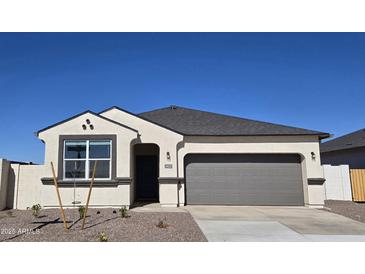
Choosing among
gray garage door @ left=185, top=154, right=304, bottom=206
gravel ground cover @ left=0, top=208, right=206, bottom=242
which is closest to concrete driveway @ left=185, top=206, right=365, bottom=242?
gravel ground cover @ left=0, top=208, right=206, bottom=242

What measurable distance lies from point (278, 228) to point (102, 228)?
5.10 meters

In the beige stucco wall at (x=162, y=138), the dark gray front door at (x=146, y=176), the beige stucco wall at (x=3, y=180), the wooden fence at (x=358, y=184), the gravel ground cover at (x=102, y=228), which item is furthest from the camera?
the dark gray front door at (x=146, y=176)

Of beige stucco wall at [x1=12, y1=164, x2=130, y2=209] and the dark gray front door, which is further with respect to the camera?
the dark gray front door

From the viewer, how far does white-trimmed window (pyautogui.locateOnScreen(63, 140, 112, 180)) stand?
10750 mm

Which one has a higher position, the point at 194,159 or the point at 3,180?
the point at 194,159

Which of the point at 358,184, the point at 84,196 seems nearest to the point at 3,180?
the point at 84,196

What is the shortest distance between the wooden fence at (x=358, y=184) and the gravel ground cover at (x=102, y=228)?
10.2m

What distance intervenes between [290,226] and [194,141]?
244 inches

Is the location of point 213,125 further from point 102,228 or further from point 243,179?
point 102,228

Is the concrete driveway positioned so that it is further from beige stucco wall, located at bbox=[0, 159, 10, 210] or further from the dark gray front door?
beige stucco wall, located at bbox=[0, 159, 10, 210]

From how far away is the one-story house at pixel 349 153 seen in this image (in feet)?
59.6

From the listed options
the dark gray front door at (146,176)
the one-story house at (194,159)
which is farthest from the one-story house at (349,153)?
the dark gray front door at (146,176)

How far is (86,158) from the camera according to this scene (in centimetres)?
1077

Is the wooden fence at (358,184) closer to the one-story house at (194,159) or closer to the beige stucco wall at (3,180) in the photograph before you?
the one-story house at (194,159)
